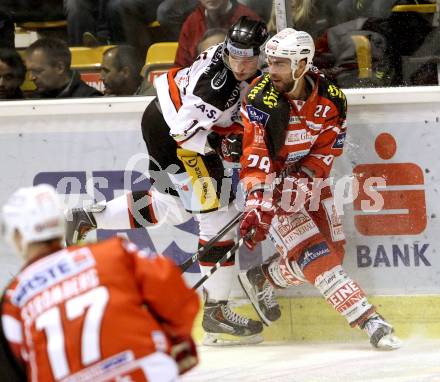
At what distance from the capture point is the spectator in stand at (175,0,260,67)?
15.6 feet

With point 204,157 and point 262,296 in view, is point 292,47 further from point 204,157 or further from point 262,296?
point 262,296

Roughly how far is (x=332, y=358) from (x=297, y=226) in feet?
1.82

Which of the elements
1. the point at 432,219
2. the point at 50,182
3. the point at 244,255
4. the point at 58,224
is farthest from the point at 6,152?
the point at 58,224

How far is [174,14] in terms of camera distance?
4844 mm

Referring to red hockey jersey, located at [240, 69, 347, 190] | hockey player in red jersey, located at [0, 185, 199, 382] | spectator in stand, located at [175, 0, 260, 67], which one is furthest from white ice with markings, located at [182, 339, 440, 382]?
hockey player in red jersey, located at [0, 185, 199, 382]

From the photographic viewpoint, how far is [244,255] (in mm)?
4902

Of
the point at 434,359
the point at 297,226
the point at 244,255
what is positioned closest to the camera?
the point at 434,359

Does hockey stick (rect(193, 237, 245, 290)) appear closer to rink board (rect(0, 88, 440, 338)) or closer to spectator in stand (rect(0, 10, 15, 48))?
rink board (rect(0, 88, 440, 338))

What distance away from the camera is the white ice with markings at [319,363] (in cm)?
406

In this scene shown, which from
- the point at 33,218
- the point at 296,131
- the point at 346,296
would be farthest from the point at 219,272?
the point at 33,218

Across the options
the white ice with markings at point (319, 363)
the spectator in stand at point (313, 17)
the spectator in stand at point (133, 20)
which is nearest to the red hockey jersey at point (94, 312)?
the white ice with markings at point (319, 363)

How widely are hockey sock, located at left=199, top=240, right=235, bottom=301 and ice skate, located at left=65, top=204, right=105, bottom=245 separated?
0.49m

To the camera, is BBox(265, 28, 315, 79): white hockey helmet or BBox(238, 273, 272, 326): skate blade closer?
BBox(265, 28, 315, 79): white hockey helmet

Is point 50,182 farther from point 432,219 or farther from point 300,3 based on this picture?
point 432,219
